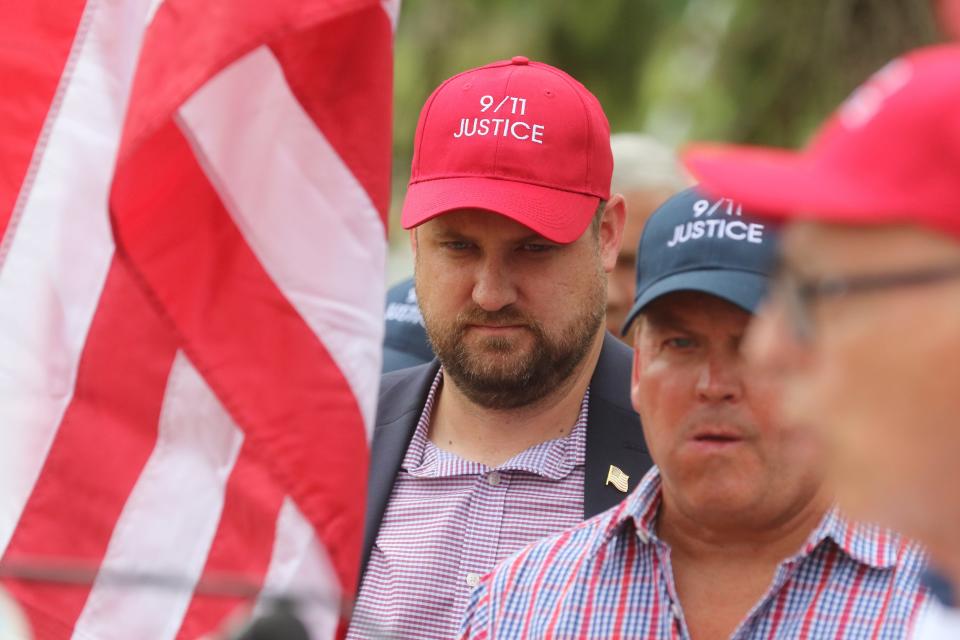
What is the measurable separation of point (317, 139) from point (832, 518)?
1.19 meters

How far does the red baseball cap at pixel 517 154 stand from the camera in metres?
3.67

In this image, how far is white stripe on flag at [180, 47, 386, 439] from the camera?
2945 millimetres

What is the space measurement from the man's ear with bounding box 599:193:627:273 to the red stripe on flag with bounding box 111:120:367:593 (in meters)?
1.18

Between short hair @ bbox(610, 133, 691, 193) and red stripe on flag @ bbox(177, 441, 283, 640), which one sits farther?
short hair @ bbox(610, 133, 691, 193)

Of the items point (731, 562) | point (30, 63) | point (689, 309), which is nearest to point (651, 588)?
point (731, 562)

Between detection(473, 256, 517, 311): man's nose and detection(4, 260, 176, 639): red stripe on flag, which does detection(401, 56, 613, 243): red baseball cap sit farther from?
detection(4, 260, 176, 639): red stripe on flag

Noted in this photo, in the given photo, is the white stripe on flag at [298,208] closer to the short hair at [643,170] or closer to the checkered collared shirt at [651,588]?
the checkered collared shirt at [651,588]

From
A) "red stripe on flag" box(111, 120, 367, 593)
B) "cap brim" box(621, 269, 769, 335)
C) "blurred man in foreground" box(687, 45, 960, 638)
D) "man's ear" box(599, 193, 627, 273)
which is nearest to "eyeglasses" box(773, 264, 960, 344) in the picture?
"blurred man in foreground" box(687, 45, 960, 638)

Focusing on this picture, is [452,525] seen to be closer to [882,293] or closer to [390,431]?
[390,431]

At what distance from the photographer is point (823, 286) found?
1.75 meters

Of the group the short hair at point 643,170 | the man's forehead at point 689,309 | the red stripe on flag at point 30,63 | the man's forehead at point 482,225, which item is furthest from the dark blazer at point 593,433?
the short hair at point 643,170

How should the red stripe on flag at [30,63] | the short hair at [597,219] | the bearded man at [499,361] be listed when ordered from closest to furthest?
the red stripe on flag at [30,63]
the bearded man at [499,361]
the short hair at [597,219]

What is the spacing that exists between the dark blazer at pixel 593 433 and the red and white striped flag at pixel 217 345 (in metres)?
0.64

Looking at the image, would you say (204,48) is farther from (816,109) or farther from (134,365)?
(816,109)
